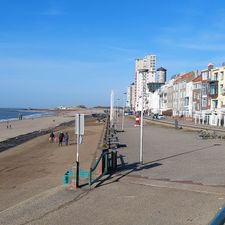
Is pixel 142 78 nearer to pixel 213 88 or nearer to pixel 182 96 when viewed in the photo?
pixel 213 88

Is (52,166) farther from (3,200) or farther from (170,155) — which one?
(3,200)

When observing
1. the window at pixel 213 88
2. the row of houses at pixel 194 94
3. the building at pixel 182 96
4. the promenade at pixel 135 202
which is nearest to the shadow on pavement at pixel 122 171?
the promenade at pixel 135 202

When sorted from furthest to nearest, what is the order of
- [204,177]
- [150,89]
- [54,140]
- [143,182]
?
[150,89]
[54,140]
[204,177]
[143,182]

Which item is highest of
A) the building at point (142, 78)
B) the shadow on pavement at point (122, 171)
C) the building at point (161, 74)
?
the building at point (161, 74)

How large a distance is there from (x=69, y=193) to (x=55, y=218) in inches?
95.7

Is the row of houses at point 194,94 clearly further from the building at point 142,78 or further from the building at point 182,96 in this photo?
the building at point 142,78

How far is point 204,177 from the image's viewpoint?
1352 cm

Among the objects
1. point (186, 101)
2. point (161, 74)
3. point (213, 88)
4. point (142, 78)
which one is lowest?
point (142, 78)

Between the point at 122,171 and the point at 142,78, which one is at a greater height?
the point at 142,78

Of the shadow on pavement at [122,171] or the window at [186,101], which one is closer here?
the shadow on pavement at [122,171]

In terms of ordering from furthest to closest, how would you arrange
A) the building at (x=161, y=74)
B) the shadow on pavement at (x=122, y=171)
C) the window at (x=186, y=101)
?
the building at (x=161, y=74) → the window at (x=186, y=101) → the shadow on pavement at (x=122, y=171)

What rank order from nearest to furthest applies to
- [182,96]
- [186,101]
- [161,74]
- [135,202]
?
[135,202]
[186,101]
[182,96]
[161,74]

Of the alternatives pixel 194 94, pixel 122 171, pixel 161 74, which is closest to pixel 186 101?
pixel 194 94

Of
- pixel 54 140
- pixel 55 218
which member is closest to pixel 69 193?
pixel 55 218
